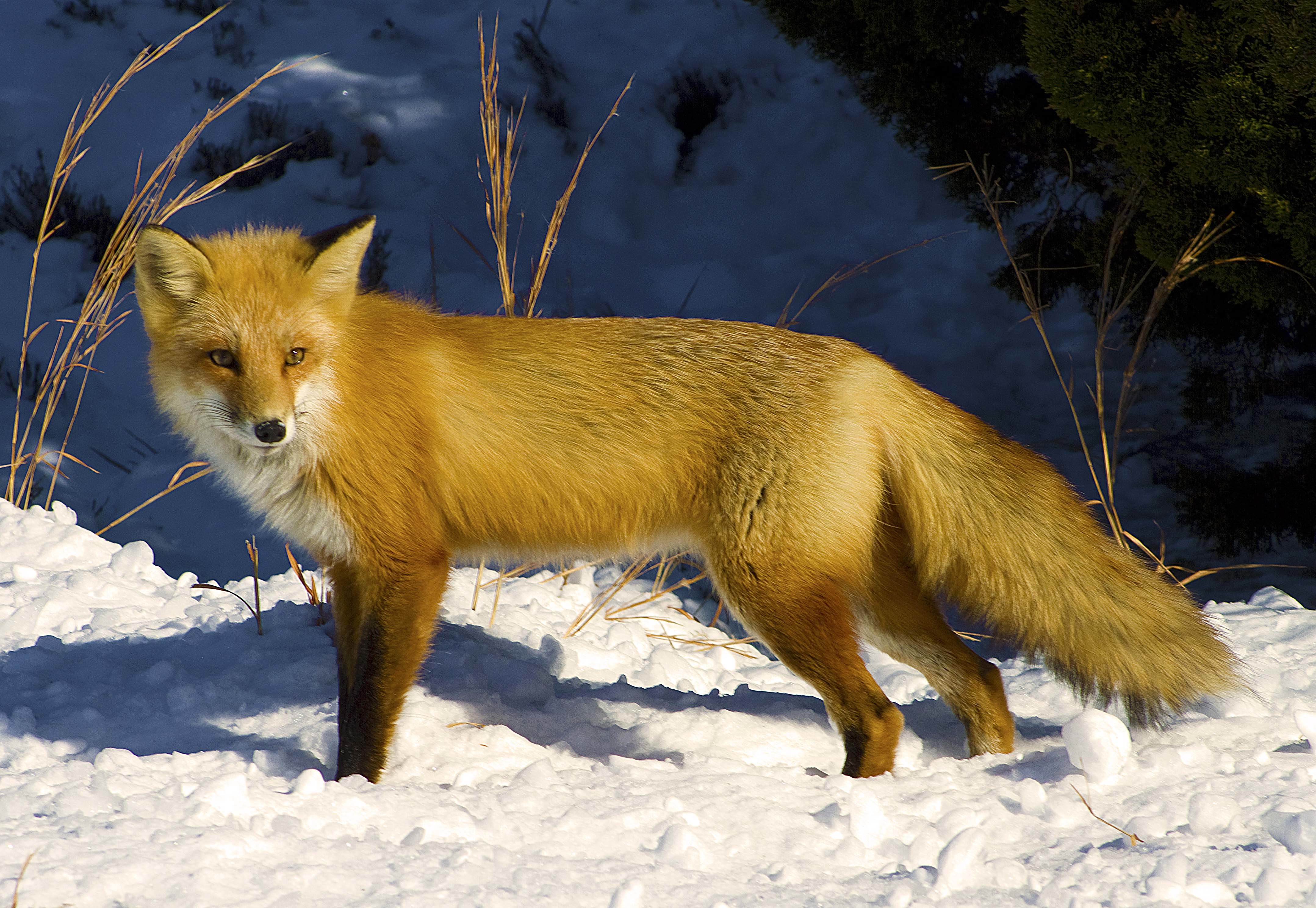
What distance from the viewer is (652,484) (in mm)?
2838

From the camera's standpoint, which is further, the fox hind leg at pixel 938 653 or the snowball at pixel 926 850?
the fox hind leg at pixel 938 653

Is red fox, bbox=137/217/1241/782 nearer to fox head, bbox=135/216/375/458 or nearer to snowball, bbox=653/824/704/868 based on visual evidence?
fox head, bbox=135/216/375/458

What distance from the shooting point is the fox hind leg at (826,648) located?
8.93ft

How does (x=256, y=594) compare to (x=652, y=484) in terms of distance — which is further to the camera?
(x=256, y=594)

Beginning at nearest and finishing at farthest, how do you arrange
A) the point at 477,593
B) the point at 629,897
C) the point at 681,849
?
the point at 629,897 → the point at 681,849 → the point at 477,593

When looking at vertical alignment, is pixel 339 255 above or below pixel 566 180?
above

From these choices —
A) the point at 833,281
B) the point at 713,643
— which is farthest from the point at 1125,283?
the point at 713,643

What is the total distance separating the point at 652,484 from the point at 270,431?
1001mm

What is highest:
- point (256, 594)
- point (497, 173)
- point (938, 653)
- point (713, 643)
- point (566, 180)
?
point (497, 173)

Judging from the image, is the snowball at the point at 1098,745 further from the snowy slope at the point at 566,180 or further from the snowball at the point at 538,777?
the snowy slope at the point at 566,180

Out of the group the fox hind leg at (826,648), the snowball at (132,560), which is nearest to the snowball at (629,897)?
the fox hind leg at (826,648)

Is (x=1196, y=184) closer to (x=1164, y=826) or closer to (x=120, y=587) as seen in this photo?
(x=1164, y=826)

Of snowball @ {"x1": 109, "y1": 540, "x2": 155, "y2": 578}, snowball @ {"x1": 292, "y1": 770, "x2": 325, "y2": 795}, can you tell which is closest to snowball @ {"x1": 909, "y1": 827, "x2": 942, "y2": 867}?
snowball @ {"x1": 292, "y1": 770, "x2": 325, "y2": 795}

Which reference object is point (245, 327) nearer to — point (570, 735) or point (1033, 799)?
point (570, 735)
